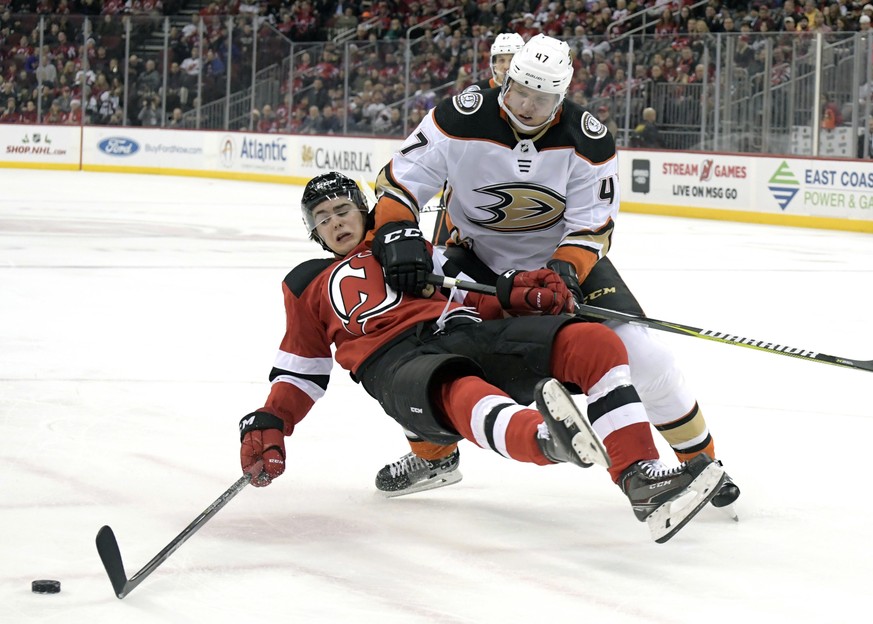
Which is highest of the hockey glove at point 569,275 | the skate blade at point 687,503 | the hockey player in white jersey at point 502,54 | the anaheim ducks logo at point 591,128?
the hockey player in white jersey at point 502,54

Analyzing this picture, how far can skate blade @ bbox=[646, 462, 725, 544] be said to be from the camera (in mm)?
2578

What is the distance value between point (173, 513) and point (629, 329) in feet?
3.67

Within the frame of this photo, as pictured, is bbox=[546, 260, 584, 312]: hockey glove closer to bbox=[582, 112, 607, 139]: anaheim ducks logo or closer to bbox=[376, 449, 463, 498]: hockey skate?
bbox=[582, 112, 607, 139]: anaheim ducks logo

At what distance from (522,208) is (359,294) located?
55 centimetres

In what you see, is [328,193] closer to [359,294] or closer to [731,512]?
[359,294]

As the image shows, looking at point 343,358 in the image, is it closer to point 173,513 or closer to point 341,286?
point 341,286

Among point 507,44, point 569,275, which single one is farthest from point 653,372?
point 507,44

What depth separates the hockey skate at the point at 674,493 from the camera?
258cm

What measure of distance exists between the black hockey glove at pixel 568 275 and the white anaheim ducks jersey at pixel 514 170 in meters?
0.07

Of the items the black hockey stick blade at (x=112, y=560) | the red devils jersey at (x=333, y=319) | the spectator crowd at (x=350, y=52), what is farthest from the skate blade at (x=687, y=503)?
the spectator crowd at (x=350, y=52)

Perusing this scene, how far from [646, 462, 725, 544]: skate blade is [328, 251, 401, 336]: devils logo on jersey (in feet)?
2.60

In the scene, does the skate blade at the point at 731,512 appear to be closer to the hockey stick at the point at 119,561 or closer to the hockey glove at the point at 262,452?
the hockey glove at the point at 262,452

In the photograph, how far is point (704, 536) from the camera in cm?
298

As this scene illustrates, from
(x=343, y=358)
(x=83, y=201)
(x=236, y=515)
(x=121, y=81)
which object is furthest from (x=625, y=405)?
(x=121, y=81)
